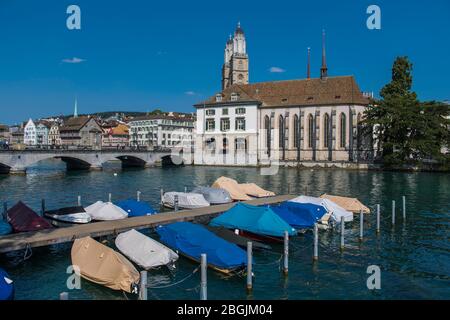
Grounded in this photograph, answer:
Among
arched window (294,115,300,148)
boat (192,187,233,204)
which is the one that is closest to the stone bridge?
arched window (294,115,300,148)

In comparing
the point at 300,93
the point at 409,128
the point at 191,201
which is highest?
the point at 300,93

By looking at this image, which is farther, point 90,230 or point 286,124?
point 286,124

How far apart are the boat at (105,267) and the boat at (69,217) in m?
7.60

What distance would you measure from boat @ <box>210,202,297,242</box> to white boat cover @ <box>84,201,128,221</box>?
243 inches

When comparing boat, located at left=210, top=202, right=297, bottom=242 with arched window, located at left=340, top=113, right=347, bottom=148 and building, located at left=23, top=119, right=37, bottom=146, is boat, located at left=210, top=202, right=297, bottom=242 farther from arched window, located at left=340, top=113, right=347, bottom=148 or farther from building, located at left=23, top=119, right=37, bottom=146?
building, located at left=23, top=119, right=37, bottom=146

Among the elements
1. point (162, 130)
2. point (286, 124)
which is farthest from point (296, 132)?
point (162, 130)

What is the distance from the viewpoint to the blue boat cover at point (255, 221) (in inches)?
984

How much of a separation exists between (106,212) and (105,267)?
35.4 ft

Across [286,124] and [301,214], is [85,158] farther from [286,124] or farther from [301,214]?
[301,214]

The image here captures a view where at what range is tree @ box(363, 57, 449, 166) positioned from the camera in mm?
77325

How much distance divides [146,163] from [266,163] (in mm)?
26802

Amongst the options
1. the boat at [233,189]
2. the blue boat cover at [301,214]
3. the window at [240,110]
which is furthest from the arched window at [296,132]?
the blue boat cover at [301,214]

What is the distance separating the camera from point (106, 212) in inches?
1114

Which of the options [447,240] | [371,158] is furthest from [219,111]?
[447,240]
